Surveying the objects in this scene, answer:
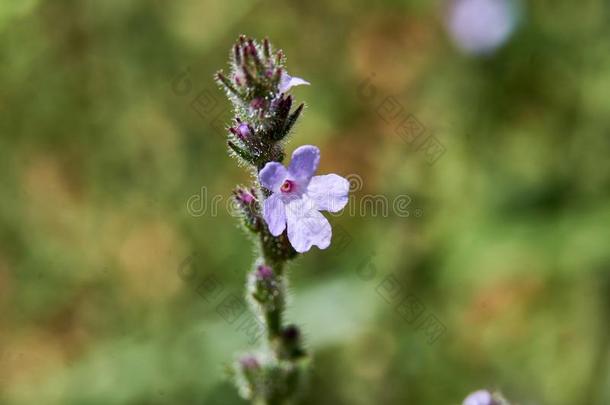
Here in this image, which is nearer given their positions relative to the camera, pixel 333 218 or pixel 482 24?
pixel 333 218

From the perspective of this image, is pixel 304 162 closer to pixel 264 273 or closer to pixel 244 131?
pixel 244 131

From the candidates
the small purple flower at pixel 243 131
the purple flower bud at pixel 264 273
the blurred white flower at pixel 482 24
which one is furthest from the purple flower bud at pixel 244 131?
the blurred white flower at pixel 482 24

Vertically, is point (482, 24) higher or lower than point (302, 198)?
higher

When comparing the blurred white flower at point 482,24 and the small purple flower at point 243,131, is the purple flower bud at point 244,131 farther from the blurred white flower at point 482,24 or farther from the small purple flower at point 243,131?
the blurred white flower at point 482,24

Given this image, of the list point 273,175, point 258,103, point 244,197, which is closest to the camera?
point 273,175

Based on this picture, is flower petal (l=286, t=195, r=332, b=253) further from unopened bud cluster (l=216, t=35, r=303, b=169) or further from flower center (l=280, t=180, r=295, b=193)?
unopened bud cluster (l=216, t=35, r=303, b=169)

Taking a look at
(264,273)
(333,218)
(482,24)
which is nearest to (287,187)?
(264,273)
